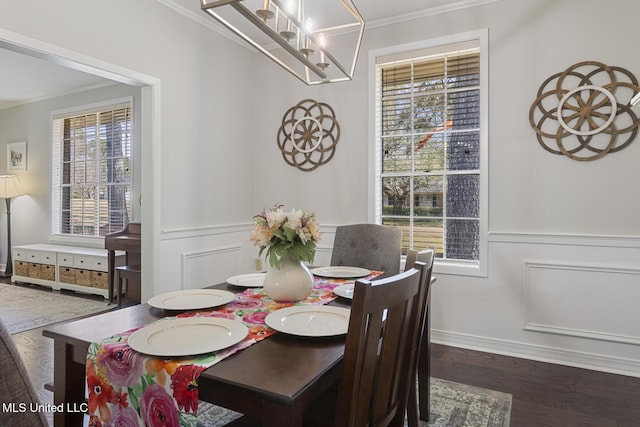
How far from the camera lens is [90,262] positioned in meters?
4.59

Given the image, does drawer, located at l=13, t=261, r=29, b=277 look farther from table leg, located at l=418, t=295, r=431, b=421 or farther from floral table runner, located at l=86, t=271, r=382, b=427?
table leg, located at l=418, t=295, r=431, b=421

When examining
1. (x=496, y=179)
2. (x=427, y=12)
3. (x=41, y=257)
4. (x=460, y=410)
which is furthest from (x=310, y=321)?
(x=41, y=257)

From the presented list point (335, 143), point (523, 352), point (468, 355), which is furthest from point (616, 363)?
point (335, 143)

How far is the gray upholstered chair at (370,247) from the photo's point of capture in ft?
8.30

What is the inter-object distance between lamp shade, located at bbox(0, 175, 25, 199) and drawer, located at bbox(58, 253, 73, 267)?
1666 mm

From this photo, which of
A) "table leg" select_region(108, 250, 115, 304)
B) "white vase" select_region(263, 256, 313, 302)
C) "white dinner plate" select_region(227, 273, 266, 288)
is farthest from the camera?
"table leg" select_region(108, 250, 115, 304)

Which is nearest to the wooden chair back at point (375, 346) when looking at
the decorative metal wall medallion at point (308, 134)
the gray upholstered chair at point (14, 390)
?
the gray upholstered chair at point (14, 390)

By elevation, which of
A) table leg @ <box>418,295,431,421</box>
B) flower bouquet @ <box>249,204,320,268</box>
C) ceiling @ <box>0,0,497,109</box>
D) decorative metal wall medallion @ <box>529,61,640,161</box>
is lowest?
table leg @ <box>418,295,431,421</box>

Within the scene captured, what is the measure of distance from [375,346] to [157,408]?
0.60 m

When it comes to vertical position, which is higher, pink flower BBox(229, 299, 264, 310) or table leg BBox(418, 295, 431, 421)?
pink flower BBox(229, 299, 264, 310)

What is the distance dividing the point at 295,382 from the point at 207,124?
295cm

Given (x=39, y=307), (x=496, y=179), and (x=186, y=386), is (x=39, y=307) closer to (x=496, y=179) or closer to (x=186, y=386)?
(x=186, y=386)

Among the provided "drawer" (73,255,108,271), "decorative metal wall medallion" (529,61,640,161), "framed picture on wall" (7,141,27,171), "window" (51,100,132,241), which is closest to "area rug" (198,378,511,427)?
"decorative metal wall medallion" (529,61,640,161)

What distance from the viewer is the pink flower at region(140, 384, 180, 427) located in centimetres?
99
